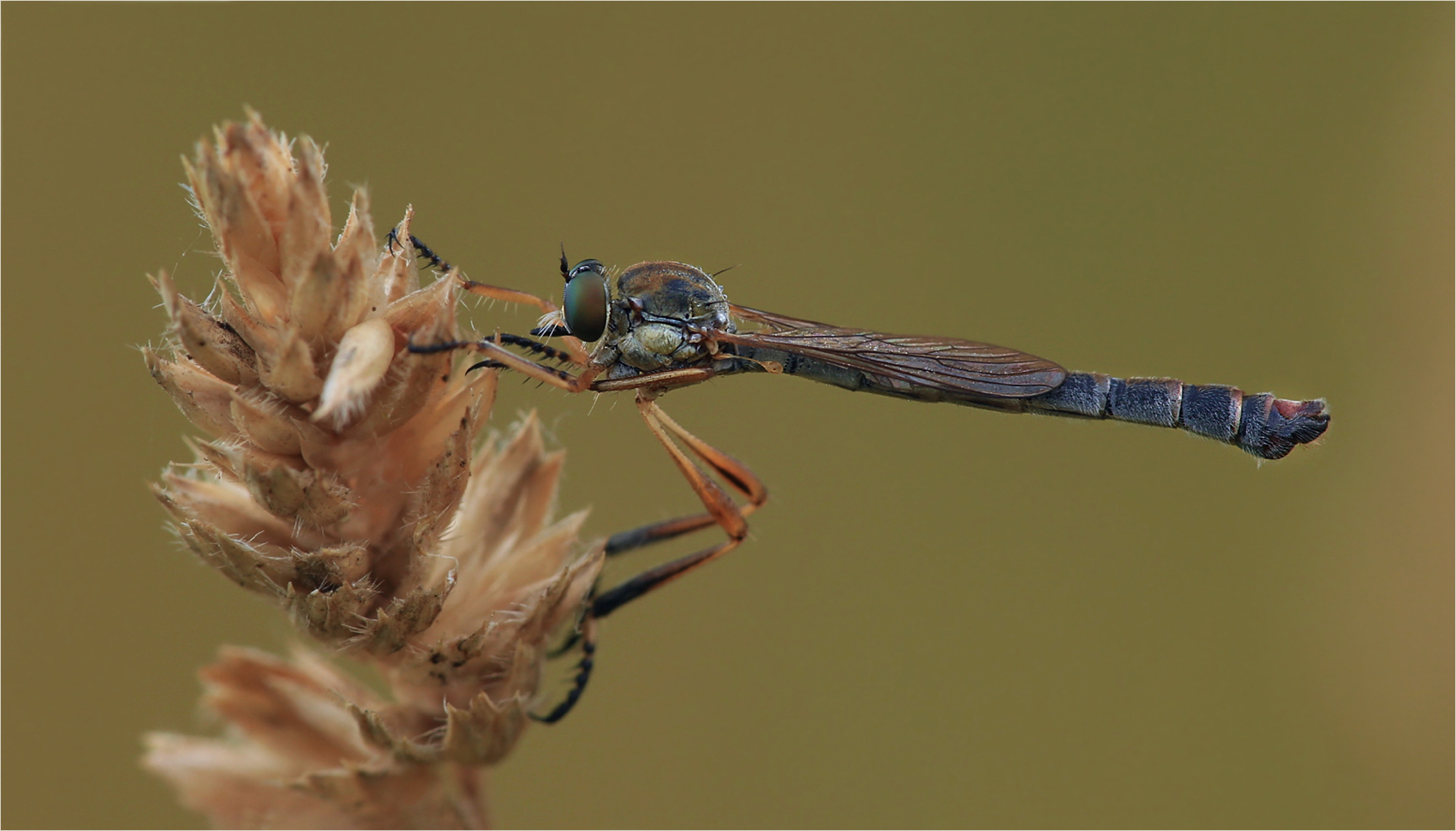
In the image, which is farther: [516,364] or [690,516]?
[690,516]

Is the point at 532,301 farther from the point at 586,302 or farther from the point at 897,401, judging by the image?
the point at 897,401

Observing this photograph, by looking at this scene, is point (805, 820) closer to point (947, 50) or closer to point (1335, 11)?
point (947, 50)

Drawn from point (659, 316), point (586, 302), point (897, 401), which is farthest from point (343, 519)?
point (897, 401)

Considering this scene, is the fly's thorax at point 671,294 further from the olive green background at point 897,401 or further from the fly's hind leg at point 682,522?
the olive green background at point 897,401

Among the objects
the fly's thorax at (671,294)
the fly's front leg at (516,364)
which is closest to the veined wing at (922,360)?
the fly's thorax at (671,294)

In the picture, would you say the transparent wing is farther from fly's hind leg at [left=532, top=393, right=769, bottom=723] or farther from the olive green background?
the olive green background

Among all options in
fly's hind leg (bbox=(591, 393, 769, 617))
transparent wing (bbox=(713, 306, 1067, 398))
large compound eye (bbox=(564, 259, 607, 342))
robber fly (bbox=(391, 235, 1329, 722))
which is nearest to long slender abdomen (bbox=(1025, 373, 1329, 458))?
robber fly (bbox=(391, 235, 1329, 722))

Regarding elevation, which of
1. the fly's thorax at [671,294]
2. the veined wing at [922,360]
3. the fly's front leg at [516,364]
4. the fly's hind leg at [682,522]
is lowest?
the fly's hind leg at [682,522]
